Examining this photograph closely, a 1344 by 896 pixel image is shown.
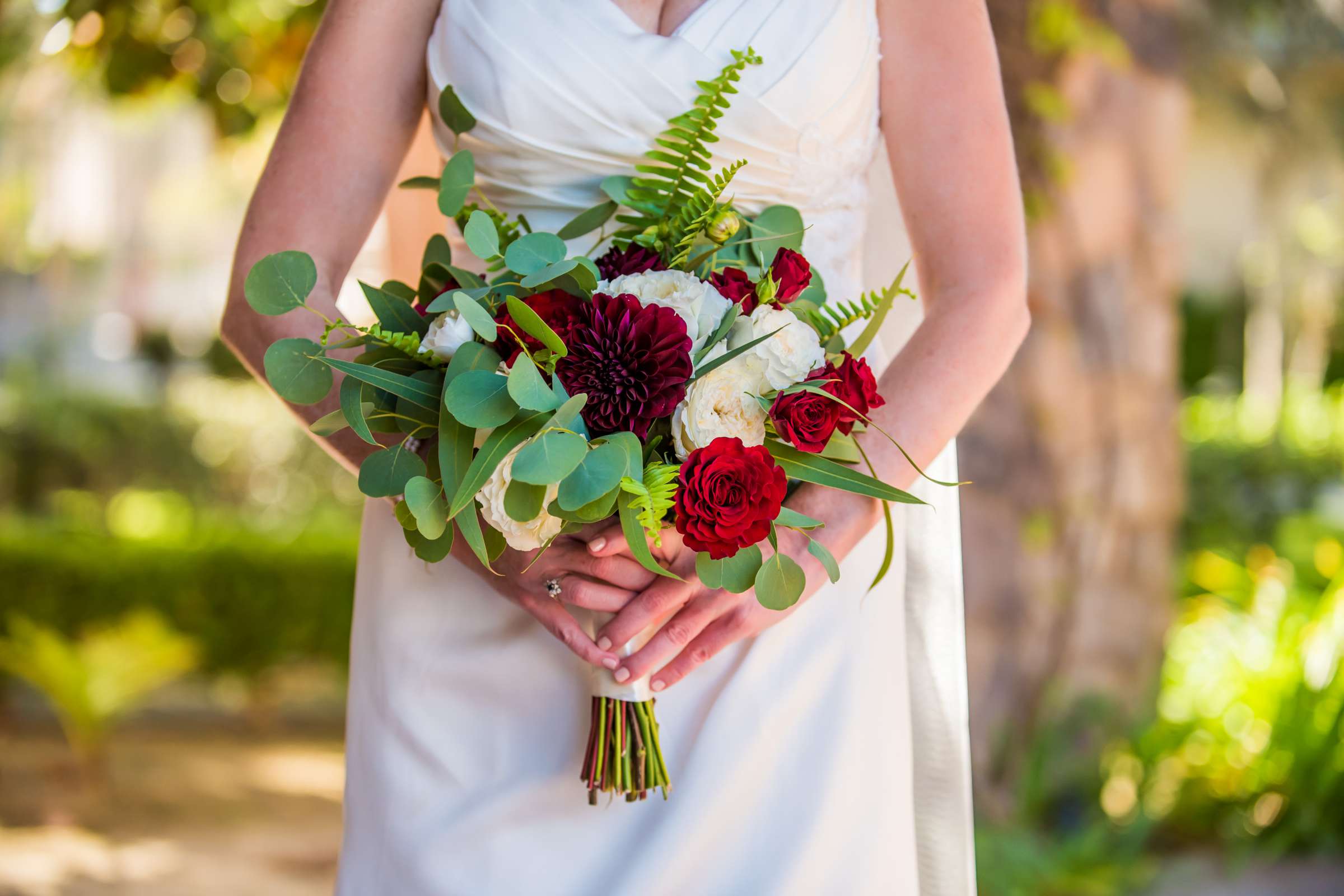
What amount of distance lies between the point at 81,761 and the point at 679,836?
602cm

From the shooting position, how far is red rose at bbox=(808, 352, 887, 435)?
127 cm

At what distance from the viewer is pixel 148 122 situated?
14953 mm

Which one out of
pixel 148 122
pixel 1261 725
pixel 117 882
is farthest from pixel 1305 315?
pixel 117 882

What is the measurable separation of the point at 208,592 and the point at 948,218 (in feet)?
21.6

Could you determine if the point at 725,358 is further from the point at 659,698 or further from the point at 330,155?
the point at 330,155

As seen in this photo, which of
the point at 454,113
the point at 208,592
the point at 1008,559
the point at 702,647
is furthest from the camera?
the point at 208,592

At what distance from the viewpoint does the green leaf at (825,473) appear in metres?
1.32

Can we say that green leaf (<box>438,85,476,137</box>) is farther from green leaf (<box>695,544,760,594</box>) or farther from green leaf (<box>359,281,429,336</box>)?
green leaf (<box>695,544,760,594</box>)

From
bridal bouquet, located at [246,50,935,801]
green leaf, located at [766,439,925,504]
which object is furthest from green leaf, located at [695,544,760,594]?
green leaf, located at [766,439,925,504]

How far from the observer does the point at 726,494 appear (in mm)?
1176

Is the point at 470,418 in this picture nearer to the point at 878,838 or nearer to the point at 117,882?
the point at 878,838

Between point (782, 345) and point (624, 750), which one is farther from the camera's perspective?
point (624, 750)

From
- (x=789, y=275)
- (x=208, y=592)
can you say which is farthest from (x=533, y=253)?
(x=208, y=592)

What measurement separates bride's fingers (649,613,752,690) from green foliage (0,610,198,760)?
19.0ft
